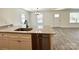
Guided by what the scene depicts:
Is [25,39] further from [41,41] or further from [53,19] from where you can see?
[53,19]

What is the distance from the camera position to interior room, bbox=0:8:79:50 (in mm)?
1242

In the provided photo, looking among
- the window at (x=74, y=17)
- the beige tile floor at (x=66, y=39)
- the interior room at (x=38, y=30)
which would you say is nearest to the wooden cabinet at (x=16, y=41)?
the interior room at (x=38, y=30)

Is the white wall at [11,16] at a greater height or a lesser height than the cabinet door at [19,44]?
greater

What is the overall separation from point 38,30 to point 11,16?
37cm

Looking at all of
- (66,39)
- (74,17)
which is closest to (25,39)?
(66,39)

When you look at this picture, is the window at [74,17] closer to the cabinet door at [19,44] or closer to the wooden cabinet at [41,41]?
the wooden cabinet at [41,41]

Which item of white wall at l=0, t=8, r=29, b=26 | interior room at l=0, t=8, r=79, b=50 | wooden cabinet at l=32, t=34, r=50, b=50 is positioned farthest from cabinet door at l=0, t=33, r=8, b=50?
wooden cabinet at l=32, t=34, r=50, b=50

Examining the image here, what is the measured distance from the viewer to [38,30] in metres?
1.30

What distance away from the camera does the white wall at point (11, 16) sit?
1.21m

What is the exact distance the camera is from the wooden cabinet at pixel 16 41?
49.2 inches

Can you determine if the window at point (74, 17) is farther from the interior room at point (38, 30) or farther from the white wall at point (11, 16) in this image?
the white wall at point (11, 16)
